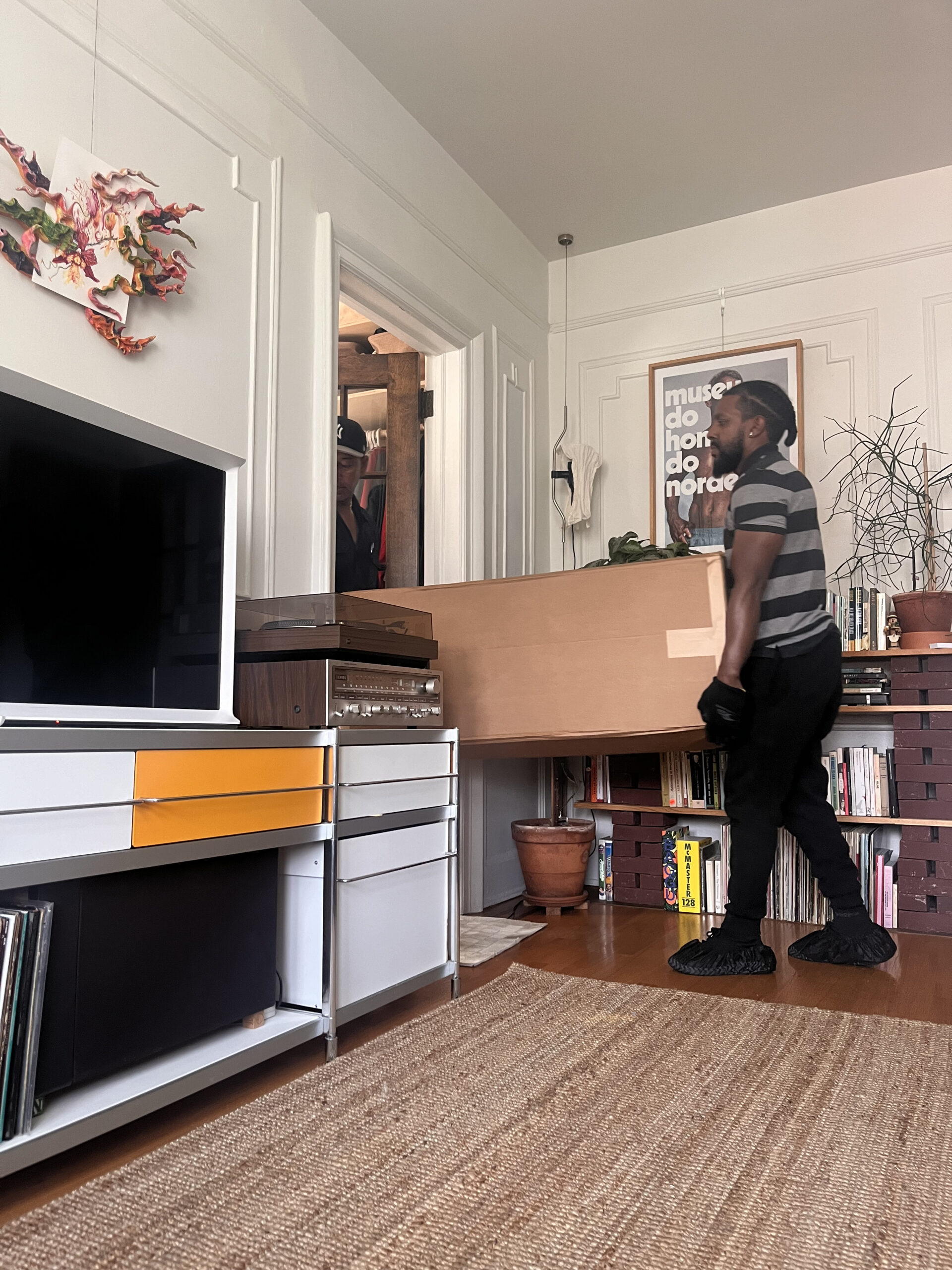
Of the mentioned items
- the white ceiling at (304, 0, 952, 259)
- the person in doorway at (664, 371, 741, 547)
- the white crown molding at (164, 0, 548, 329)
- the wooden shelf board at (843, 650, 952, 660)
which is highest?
the white ceiling at (304, 0, 952, 259)

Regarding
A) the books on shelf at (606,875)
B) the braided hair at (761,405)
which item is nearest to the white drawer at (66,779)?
the braided hair at (761,405)

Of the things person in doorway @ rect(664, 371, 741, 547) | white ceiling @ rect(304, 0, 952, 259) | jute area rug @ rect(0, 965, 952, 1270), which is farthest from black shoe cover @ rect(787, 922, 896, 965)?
white ceiling @ rect(304, 0, 952, 259)

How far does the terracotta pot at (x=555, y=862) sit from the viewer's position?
342 centimetres

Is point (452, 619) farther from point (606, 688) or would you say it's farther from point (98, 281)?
point (98, 281)

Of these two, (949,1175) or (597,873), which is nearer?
(949,1175)

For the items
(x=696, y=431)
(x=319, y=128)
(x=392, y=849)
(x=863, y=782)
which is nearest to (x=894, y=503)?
(x=696, y=431)

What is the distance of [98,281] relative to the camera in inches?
80.7

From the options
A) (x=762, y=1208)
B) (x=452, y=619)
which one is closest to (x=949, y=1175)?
(x=762, y=1208)

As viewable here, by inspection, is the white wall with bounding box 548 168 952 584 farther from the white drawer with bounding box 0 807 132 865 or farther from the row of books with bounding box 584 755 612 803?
the white drawer with bounding box 0 807 132 865

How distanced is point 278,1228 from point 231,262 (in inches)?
86.0

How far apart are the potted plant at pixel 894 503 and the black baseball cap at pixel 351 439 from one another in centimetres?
190

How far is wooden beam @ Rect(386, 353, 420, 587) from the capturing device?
360 centimetres

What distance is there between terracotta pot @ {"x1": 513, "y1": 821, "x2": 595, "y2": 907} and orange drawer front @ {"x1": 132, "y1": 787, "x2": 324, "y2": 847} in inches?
64.7

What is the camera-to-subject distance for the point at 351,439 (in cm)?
388
